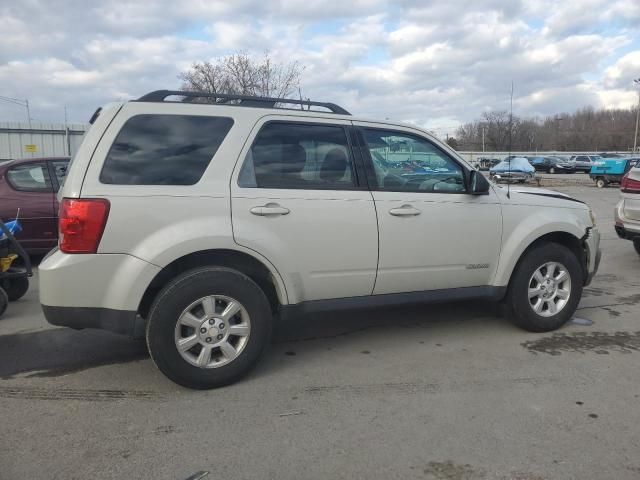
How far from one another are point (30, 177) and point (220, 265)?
5.38 m

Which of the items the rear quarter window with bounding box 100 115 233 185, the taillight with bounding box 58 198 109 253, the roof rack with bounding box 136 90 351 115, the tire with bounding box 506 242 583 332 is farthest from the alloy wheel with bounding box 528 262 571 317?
the taillight with bounding box 58 198 109 253

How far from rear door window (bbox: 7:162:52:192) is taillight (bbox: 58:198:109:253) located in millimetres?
4993

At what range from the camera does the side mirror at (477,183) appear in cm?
446

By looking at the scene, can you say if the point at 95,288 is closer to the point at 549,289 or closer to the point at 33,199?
the point at 549,289

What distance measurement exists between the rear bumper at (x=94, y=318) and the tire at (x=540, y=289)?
3191mm

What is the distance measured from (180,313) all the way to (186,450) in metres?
0.90

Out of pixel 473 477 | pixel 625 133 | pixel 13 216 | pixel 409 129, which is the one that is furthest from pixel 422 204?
pixel 625 133

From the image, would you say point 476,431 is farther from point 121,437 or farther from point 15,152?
point 15,152

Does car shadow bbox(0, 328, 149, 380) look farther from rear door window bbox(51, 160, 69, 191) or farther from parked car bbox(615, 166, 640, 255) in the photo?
parked car bbox(615, 166, 640, 255)

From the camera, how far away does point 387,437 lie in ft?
10.2

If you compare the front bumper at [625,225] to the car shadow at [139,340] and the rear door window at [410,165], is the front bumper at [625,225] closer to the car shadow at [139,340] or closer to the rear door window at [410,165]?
the car shadow at [139,340]

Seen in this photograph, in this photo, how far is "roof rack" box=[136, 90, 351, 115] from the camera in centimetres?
376

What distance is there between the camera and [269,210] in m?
3.77

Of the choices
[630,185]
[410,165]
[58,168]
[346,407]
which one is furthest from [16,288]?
[630,185]
